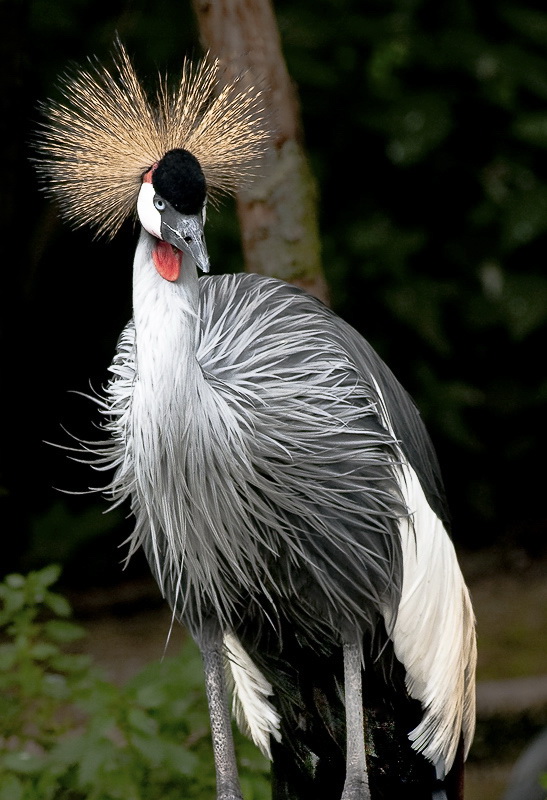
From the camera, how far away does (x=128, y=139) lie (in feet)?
6.02

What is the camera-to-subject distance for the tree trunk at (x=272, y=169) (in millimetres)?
2475

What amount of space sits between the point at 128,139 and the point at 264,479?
56cm

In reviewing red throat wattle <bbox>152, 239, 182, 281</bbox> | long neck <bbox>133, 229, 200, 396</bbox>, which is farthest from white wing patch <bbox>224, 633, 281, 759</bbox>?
red throat wattle <bbox>152, 239, 182, 281</bbox>

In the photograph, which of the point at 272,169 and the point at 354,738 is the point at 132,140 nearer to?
the point at 272,169

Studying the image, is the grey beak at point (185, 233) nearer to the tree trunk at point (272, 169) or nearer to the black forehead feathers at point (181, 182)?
the black forehead feathers at point (181, 182)

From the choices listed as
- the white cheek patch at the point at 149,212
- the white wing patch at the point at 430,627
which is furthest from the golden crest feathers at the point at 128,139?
the white wing patch at the point at 430,627

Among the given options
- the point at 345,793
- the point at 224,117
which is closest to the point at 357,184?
the point at 224,117

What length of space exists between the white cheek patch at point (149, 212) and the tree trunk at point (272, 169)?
0.78 metres

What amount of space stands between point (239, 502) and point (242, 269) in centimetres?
218

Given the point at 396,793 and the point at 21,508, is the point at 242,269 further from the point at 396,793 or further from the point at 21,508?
the point at 396,793

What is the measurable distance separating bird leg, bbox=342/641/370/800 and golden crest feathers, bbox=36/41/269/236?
0.79 m

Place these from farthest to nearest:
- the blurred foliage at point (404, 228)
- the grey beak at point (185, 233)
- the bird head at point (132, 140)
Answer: the blurred foliage at point (404, 228)
the bird head at point (132, 140)
the grey beak at point (185, 233)

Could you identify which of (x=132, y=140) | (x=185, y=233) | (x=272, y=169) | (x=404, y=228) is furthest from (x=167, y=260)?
(x=404, y=228)

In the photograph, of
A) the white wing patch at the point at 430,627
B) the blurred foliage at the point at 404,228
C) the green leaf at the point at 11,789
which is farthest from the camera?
the blurred foliage at the point at 404,228
